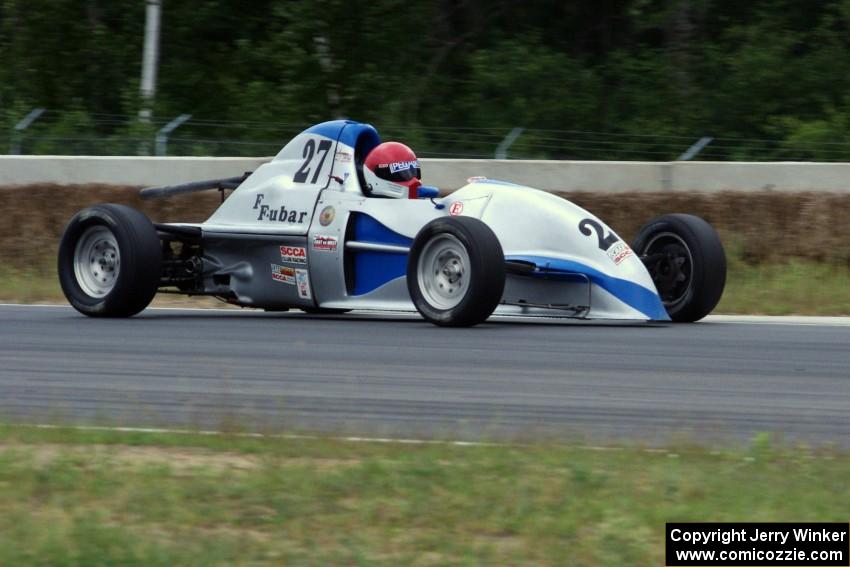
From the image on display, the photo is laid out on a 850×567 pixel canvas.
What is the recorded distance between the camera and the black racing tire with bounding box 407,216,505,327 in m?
9.66

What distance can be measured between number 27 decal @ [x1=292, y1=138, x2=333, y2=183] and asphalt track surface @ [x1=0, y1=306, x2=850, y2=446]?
1.11m

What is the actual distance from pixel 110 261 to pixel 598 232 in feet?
12.4

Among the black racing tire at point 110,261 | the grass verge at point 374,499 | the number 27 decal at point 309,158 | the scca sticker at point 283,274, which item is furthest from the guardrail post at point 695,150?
the grass verge at point 374,499

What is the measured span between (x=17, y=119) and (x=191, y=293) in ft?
35.3

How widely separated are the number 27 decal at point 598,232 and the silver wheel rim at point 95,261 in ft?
12.0

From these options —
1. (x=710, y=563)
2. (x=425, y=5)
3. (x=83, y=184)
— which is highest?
(x=425, y=5)

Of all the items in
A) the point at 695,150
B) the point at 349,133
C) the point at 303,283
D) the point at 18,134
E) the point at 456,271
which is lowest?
the point at 303,283

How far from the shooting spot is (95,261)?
11.5 metres

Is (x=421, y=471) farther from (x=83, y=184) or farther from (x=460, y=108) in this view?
(x=460, y=108)

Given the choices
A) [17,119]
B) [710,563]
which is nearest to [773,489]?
[710,563]

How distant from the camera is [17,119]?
847 inches

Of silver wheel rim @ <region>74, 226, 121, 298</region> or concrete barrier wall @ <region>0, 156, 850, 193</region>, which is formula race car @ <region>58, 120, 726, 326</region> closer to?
silver wheel rim @ <region>74, 226, 121, 298</region>

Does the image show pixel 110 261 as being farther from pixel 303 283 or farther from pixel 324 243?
pixel 324 243

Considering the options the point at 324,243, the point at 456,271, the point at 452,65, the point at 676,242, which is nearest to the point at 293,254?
the point at 324,243
